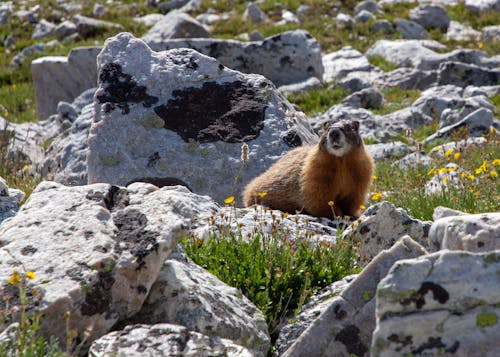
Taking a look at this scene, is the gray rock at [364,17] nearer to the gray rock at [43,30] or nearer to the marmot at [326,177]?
the gray rock at [43,30]

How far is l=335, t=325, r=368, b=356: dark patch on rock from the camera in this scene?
4.32 meters

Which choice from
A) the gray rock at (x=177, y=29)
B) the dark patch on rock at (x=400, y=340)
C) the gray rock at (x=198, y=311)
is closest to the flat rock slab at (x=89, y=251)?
the gray rock at (x=198, y=311)

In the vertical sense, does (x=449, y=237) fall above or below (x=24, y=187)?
above

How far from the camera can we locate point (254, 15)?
25.0 meters

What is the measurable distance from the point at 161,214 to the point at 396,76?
1418 cm

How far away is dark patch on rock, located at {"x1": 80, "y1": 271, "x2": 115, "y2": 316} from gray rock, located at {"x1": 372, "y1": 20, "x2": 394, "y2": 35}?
1962cm

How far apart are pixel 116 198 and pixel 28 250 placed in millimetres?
817

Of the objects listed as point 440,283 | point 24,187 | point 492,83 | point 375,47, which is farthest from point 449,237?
point 375,47

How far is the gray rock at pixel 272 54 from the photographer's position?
17.6 m

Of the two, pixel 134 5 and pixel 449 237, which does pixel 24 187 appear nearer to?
pixel 449 237

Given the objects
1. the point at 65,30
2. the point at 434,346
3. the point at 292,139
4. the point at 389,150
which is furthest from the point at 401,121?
the point at 65,30

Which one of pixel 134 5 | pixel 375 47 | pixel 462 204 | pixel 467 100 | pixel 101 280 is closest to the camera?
pixel 101 280

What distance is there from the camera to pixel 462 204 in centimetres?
718

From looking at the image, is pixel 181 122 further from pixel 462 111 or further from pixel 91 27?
pixel 91 27
